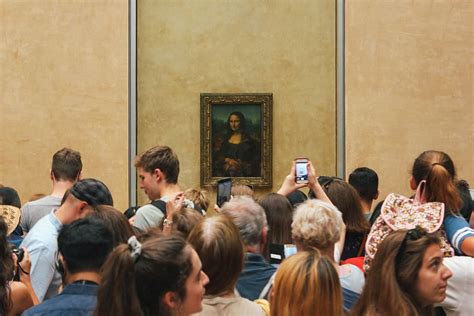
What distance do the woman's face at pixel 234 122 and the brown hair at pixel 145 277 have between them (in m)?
12.0

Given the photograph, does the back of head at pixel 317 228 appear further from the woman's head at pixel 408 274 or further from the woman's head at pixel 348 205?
the woman's head at pixel 348 205

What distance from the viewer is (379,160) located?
15062mm

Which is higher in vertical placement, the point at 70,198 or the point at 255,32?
the point at 255,32

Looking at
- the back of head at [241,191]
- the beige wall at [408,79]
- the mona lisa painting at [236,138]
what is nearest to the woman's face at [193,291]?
the back of head at [241,191]

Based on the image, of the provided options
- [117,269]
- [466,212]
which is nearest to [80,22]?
[466,212]

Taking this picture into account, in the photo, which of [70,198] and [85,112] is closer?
[70,198]

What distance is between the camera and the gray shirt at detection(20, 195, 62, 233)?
23.6 feet

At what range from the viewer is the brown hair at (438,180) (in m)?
5.28

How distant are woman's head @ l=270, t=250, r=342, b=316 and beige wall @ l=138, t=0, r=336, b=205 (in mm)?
11662

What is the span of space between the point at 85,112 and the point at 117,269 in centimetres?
1201

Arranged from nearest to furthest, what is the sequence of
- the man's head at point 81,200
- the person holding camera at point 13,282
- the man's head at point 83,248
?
the man's head at point 83,248, the person holding camera at point 13,282, the man's head at point 81,200

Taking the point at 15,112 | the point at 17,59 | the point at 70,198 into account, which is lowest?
the point at 70,198

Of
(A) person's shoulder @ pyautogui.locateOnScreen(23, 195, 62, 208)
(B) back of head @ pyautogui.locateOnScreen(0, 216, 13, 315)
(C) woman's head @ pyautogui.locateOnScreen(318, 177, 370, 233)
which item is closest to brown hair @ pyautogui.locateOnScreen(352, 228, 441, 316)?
(B) back of head @ pyautogui.locateOnScreen(0, 216, 13, 315)

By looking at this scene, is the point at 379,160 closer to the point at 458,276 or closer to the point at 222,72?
the point at 222,72
